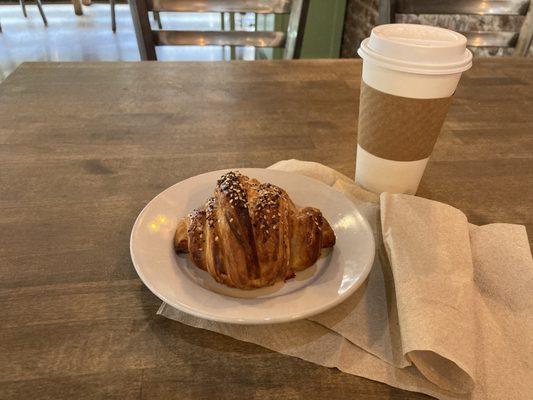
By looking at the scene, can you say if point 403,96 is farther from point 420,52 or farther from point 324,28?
point 324,28

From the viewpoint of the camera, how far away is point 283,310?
390 millimetres

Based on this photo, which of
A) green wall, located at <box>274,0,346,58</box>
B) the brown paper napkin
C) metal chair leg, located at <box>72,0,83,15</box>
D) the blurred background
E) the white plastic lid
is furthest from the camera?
metal chair leg, located at <box>72,0,83,15</box>

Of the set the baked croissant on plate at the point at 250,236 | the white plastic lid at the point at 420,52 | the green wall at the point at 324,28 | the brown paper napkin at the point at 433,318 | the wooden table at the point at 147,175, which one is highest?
the white plastic lid at the point at 420,52

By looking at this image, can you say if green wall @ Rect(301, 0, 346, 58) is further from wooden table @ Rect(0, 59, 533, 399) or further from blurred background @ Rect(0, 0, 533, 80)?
wooden table @ Rect(0, 59, 533, 399)

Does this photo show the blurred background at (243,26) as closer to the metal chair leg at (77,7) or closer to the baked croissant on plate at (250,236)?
the metal chair leg at (77,7)

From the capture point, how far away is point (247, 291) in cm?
44

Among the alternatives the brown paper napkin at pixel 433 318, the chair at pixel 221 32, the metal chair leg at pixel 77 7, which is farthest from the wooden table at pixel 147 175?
the metal chair leg at pixel 77 7

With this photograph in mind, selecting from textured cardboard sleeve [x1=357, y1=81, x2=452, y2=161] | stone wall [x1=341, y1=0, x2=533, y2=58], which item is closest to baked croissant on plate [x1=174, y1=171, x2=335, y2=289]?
textured cardboard sleeve [x1=357, y1=81, x2=452, y2=161]

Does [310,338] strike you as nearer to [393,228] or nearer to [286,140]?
[393,228]

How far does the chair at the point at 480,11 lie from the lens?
121 cm

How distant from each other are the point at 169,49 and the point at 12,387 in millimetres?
3475

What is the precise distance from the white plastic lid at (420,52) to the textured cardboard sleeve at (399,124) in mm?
45

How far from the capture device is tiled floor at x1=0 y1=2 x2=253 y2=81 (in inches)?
129

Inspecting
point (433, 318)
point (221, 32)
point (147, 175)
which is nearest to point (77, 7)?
point (221, 32)
